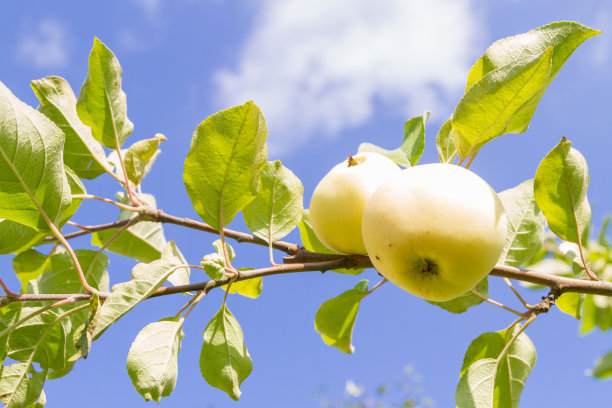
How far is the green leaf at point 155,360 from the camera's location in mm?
969

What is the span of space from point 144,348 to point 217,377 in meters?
0.22

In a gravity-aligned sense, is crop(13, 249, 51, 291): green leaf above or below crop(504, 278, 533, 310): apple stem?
above

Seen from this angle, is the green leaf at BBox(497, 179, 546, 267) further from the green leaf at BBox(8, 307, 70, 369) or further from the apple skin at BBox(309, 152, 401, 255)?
the green leaf at BBox(8, 307, 70, 369)

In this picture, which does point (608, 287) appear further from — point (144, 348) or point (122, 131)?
point (122, 131)

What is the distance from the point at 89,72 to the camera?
1.30 m

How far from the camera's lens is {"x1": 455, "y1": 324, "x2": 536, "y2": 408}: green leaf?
4.09 ft

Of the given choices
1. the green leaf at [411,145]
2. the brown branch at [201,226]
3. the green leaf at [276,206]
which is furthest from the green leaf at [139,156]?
the green leaf at [411,145]

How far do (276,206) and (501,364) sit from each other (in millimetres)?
677

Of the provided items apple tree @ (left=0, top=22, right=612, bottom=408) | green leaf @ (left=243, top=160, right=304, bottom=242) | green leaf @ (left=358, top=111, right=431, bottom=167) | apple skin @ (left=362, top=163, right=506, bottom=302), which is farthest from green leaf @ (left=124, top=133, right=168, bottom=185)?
apple skin @ (left=362, top=163, right=506, bottom=302)

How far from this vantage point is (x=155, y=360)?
1012 mm

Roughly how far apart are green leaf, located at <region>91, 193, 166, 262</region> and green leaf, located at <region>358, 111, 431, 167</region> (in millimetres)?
761

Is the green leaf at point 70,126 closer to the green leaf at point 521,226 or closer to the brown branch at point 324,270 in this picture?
the brown branch at point 324,270

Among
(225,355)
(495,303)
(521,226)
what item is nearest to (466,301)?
(495,303)

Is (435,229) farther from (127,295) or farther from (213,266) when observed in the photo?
(127,295)
